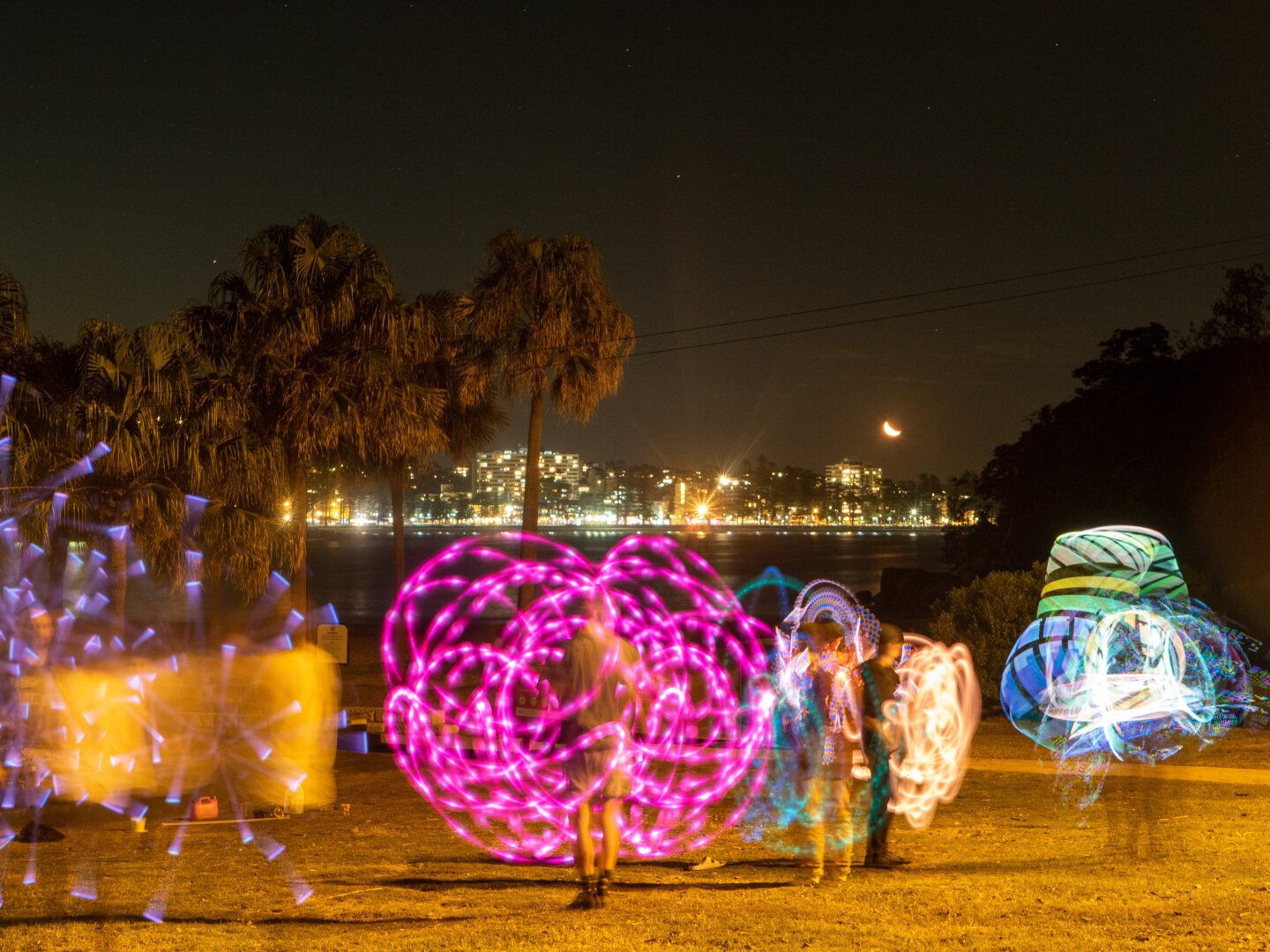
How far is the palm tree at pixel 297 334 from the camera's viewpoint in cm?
2202

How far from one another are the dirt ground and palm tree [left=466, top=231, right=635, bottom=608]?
51.2 ft

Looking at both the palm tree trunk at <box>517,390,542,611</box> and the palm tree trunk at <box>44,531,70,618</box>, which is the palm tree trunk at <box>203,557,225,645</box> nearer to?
the palm tree trunk at <box>44,531,70,618</box>

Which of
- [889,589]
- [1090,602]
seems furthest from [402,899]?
[889,589]

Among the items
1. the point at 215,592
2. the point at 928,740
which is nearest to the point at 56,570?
the point at 215,592

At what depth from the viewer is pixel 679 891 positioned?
7391 mm

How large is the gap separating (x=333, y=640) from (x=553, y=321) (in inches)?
411

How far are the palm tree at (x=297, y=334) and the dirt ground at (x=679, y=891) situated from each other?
1190 centimetres

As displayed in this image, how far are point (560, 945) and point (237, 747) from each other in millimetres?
9971

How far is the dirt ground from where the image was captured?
20.2 feet

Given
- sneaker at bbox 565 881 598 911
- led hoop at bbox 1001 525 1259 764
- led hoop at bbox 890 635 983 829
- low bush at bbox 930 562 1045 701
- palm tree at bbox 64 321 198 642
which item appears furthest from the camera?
low bush at bbox 930 562 1045 701

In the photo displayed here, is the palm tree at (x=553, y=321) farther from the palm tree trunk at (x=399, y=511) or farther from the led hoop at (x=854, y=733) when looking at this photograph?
the led hoop at (x=854, y=733)

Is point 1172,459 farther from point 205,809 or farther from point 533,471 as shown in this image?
point 205,809

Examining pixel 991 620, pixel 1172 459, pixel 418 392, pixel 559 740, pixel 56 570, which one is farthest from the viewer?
pixel 1172 459

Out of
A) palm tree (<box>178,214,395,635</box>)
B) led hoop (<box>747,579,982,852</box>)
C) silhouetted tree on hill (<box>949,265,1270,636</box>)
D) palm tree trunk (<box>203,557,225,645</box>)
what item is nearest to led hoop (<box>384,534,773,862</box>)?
led hoop (<box>747,579,982,852</box>)
